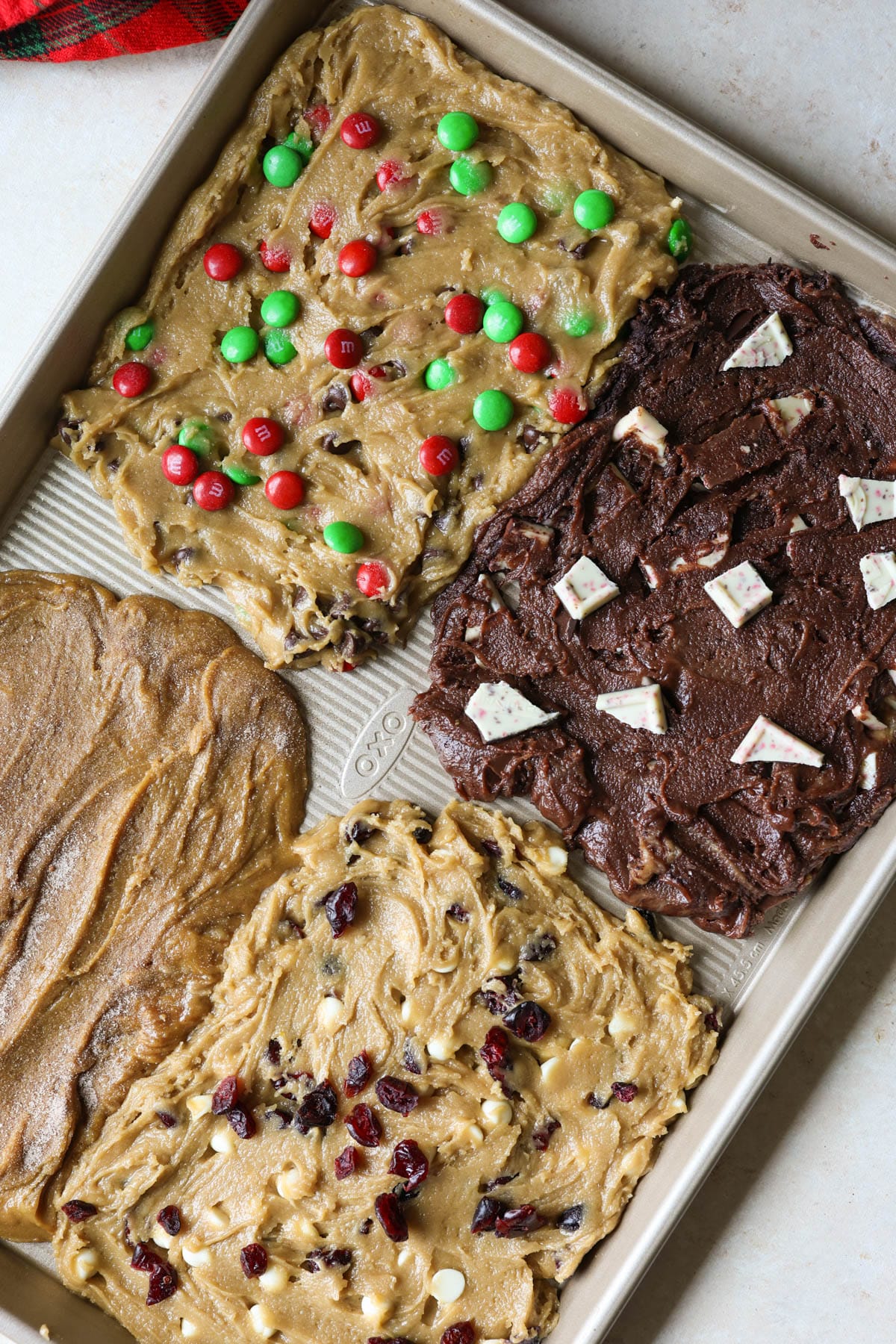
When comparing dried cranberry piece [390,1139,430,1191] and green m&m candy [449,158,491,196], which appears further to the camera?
green m&m candy [449,158,491,196]

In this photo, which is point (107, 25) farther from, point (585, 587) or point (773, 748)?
point (773, 748)

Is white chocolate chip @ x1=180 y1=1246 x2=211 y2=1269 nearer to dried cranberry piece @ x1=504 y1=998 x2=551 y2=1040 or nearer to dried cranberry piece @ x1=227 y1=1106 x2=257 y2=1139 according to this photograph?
dried cranberry piece @ x1=227 y1=1106 x2=257 y2=1139

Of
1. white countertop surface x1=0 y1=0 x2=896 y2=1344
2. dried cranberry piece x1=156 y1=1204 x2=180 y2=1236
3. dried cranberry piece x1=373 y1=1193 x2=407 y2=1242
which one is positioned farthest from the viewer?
white countertop surface x1=0 y1=0 x2=896 y2=1344

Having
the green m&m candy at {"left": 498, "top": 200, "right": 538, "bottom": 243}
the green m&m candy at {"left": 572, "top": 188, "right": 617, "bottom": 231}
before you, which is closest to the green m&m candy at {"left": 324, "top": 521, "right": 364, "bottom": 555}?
the green m&m candy at {"left": 498, "top": 200, "right": 538, "bottom": 243}

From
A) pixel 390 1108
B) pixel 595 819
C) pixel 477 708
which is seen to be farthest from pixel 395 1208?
pixel 477 708

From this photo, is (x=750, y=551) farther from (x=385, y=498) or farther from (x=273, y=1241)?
(x=273, y=1241)
